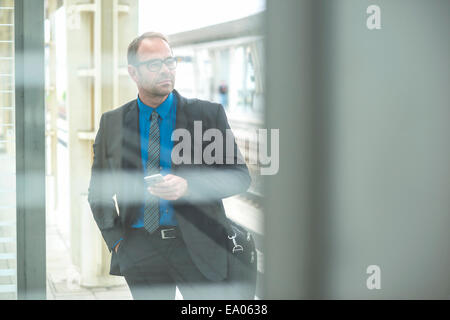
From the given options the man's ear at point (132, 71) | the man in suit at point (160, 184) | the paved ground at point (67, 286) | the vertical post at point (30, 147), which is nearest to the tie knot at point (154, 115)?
the man in suit at point (160, 184)

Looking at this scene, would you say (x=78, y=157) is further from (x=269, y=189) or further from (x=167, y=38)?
(x=269, y=189)

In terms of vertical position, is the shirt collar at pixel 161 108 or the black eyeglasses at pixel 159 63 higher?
the black eyeglasses at pixel 159 63

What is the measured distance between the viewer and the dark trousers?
1735 mm

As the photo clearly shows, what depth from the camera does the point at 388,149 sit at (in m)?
1.88

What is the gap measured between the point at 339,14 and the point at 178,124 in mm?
621

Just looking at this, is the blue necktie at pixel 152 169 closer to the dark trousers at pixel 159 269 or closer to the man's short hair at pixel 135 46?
the dark trousers at pixel 159 269

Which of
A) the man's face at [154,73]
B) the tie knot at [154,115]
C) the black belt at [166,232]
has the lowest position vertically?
the black belt at [166,232]

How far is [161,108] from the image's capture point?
173 centimetres

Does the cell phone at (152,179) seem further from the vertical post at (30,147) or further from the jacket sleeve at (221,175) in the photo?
the vertical post at (30,147)

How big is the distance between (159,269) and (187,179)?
290 mm

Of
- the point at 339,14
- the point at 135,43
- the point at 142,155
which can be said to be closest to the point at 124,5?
the point at 135,43

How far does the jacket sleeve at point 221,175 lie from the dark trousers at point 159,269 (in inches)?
6.1

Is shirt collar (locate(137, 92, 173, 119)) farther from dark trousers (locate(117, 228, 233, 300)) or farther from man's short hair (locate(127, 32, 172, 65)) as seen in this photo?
dark trousers (locate(117, 228, 233, 300))

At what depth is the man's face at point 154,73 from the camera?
5.58 ft
